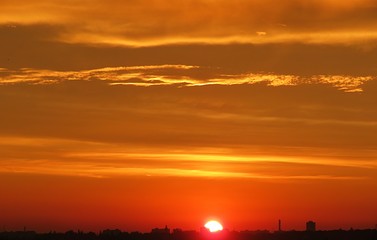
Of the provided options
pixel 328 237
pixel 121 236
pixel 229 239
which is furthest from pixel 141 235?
pixel 328 237

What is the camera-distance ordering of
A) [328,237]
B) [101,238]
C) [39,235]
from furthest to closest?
[39,235] < [101,238] < [328,237]

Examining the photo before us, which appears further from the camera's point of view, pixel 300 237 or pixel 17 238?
pixel 17 238

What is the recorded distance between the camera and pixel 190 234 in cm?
12531

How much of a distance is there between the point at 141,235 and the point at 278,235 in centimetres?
1858

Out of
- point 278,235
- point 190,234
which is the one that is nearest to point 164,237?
point 190,234

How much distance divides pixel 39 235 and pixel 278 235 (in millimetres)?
34416

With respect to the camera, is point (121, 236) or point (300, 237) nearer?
point (300, 237)

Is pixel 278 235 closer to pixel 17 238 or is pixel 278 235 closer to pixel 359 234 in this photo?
pixel 359 234

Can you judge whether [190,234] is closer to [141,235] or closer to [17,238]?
[141,235]

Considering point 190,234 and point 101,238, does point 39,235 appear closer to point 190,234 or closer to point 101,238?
point 101,238

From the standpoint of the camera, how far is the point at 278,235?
121m

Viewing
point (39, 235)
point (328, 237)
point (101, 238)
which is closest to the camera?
point (328, 237)

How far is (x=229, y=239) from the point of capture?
386 feet

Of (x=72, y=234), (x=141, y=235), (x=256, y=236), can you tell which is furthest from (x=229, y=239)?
(x=72, y=234)
